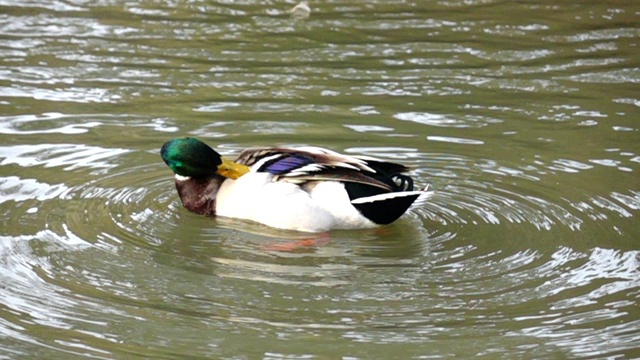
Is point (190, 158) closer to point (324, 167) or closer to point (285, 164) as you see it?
point (285, 164)

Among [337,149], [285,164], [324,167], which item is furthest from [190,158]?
[337,149]

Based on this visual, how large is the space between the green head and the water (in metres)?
0.31

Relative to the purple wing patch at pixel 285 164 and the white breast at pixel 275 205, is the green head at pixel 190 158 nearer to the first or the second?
the white breast at pixel 275 205

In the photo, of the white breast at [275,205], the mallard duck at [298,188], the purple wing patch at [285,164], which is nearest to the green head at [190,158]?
the mallard duck at [298,188]

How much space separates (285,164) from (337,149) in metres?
1.39

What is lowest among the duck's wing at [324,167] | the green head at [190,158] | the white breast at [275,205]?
the white breast at [275,205]

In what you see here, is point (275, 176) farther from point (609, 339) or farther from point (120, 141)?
point (609, 339)

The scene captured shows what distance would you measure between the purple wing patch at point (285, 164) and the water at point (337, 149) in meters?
0.39

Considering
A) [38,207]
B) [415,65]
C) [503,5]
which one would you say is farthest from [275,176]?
[503,5]

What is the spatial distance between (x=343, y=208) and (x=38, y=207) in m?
1.98

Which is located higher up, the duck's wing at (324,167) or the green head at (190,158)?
the green head at (190,158)

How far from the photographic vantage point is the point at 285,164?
8.20m

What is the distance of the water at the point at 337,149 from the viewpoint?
21.7 ft

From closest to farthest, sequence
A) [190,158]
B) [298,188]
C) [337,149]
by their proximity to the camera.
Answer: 1. [298,188]
2. [190,158]
3. [337,149]
